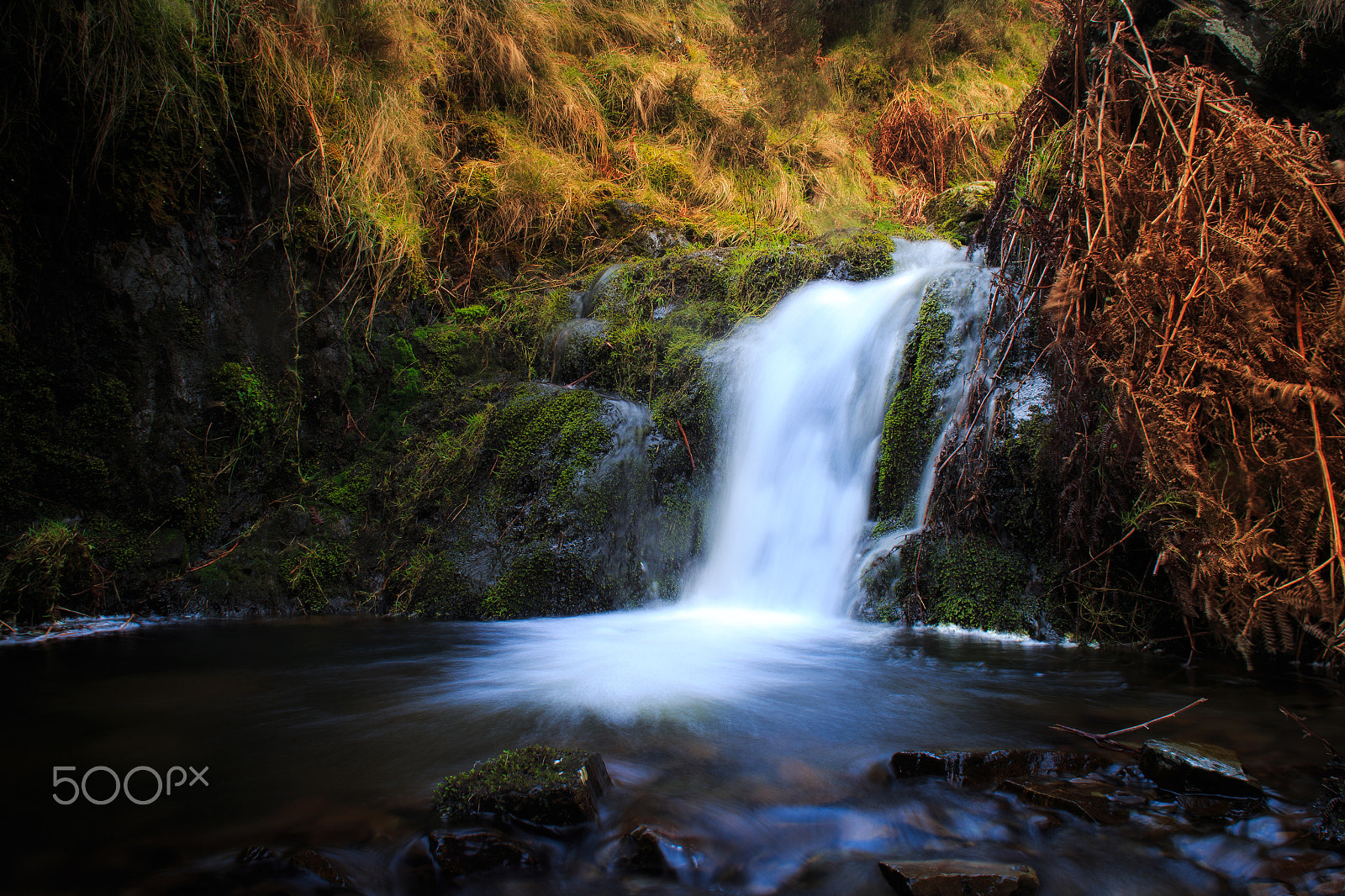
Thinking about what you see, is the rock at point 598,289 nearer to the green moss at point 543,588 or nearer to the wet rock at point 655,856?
the green moss at point 543,588

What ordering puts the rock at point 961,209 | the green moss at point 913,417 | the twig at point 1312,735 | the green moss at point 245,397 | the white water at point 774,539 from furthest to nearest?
the rock at point 961,209 → the green moss at point 245,397 → the green moss at point 913,417 → the white water at point 774,539 → the twig at point 1312,735

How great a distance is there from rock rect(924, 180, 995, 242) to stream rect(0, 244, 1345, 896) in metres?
2.90

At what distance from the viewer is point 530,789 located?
1571 millimetres

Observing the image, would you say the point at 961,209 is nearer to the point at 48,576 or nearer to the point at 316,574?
the point at 316,574

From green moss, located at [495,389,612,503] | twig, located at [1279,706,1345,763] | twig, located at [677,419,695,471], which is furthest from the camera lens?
twig, located at [677,419,695,471]

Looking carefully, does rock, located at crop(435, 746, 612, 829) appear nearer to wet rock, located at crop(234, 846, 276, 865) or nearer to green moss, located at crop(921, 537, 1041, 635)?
wet rock, located at crop(234, 846, 276, 865)

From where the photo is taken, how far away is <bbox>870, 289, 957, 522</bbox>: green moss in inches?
155

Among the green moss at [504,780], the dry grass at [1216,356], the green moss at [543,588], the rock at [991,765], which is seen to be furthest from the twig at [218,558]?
the dry grass at [1216,356]

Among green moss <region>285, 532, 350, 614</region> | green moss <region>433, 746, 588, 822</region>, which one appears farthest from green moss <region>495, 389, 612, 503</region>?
green moss <region>433, 746, 588, 822</region>

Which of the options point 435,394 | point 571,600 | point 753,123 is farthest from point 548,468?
point 753,123

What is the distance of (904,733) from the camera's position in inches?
82.8

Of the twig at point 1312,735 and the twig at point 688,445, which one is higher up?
the twig at point 688,445

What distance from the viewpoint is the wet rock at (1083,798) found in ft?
5.31

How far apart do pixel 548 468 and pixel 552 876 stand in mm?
3023
